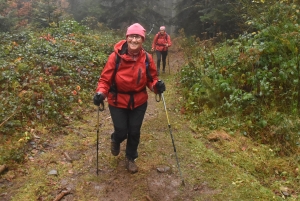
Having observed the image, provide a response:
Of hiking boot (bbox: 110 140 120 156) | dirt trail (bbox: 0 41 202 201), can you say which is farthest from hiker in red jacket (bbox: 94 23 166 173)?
dirt trail (bbox: 0 41 202 201)

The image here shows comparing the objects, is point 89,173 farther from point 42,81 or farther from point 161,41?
point 161,41

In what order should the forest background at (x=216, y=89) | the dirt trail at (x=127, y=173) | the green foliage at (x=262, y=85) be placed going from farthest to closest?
1. the green foliage at (x=262, y=85)
2. the forest background at (x=216, y=89)
3. the dirt trail at (x=127, y=173)

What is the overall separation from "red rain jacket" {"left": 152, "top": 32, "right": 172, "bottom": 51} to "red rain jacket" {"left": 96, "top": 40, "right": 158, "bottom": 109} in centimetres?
829

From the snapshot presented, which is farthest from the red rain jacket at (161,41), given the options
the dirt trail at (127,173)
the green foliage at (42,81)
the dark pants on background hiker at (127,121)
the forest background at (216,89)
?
the dark pants on background hiker at (127,121)

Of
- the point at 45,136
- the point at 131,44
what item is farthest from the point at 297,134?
the point at 45,136

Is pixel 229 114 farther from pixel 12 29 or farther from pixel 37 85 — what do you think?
pixel 12 29

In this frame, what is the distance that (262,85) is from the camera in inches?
267

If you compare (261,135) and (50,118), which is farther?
(50,118)

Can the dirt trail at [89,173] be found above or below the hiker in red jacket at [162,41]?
below

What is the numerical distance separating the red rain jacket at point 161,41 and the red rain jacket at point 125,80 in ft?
27.2

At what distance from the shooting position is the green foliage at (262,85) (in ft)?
20.1

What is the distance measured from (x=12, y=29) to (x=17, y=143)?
10529mm

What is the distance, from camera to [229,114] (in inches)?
277

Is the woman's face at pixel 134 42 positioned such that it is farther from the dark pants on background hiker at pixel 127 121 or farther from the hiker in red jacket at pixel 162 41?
the hiker in red jacket at pixel 162 41
